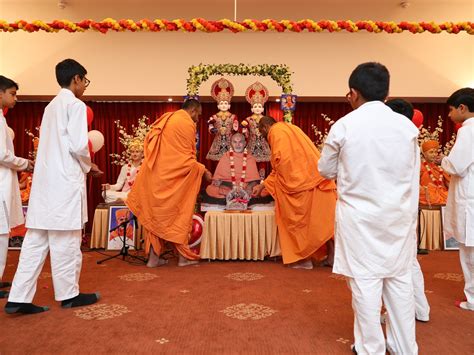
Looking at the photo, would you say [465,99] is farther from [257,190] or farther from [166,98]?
[166,98]

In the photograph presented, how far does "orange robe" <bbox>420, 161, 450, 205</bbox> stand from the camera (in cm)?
605

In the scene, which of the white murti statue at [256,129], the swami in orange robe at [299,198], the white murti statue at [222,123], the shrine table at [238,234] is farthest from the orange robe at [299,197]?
the white murti statue at [222,123]

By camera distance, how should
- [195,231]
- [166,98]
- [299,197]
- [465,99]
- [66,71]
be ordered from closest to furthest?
[66,71], [465,99], [299,197], [195,231], [166,98]

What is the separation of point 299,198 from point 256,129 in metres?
1.32

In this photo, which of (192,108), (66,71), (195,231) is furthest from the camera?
(195,231)

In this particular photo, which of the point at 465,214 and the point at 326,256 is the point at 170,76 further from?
the point at 465,214

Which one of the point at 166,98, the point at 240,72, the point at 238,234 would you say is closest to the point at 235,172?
the point at 238,234

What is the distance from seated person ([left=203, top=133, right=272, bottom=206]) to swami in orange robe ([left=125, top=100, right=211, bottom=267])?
0.59 meters

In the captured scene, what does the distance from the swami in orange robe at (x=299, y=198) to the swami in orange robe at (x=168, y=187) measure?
87cm

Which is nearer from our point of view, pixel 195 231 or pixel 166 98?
pixel 195 231

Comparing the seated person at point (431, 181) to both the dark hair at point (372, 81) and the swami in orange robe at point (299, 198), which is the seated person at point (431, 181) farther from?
the dark hair at point (372, 81)

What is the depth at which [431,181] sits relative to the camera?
638cm

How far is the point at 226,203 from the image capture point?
200 inches

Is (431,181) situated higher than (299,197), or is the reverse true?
(431,181)
